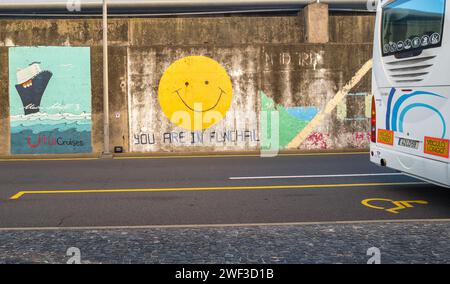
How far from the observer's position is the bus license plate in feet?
25.0

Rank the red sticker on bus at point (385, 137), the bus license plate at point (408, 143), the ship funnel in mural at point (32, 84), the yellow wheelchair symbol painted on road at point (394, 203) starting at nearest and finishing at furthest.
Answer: the yellow wheelchair symbol painted on road at point (394, 203), the bus license plate at point (408, 143), the red sticker on bus at point (385, 137), the ship funnel in mural at point (32, 84)

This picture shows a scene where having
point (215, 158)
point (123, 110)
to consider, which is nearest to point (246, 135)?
point (215, 158)

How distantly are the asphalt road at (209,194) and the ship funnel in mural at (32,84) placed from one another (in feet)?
12.0

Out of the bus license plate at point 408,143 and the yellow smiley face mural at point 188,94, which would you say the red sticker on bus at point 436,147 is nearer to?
the bus license plate at point 408,143

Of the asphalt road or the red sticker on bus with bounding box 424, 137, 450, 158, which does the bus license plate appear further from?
the asphalt road

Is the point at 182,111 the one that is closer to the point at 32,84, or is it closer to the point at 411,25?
the point at 32,84

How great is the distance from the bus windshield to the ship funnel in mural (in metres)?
11.5

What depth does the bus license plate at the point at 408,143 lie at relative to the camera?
300 inches

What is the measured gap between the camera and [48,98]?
632 inches

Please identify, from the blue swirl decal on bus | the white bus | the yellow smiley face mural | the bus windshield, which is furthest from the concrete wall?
the blue swirl decal on bus

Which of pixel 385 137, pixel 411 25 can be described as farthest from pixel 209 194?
pixel 411 25

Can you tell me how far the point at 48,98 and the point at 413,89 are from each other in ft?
40.0

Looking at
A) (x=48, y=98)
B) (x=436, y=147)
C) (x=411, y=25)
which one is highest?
(x=411, y=25)

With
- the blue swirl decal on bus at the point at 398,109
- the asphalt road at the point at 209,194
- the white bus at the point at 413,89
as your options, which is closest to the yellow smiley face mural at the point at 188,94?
the asphalt road at the point at 209,194
